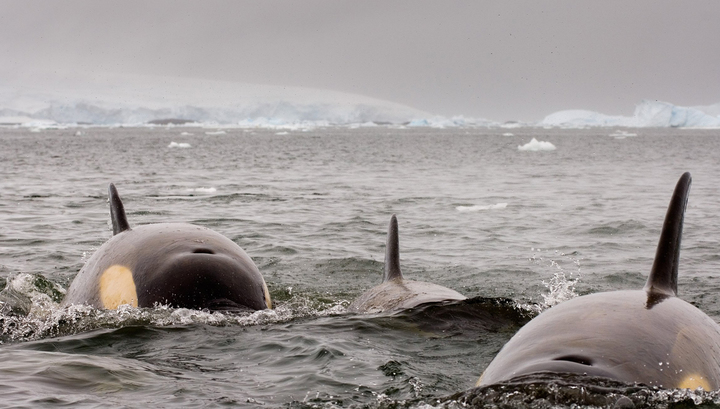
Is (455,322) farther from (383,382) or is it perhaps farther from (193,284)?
(193,284)

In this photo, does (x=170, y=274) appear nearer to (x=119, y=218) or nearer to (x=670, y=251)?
(x=119, y=218)

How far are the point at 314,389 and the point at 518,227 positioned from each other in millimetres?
13088

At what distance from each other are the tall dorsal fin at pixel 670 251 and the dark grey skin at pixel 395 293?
8.13 feet

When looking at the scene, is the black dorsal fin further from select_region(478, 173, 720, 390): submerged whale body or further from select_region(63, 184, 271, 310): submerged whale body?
select_region(478, 173, 720, 390): submerged whale body

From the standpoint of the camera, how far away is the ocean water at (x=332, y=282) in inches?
212

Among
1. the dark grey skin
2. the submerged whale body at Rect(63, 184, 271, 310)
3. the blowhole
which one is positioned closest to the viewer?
the blowhole

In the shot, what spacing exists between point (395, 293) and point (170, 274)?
237 cm

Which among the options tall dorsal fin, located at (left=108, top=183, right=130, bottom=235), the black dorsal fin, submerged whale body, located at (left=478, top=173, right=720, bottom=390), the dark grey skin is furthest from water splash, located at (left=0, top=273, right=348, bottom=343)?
submerged whale body, located at (left=478, top=173, right=720, bottom=390)

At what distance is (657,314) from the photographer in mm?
4805

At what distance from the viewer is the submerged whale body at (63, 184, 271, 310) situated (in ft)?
22.0

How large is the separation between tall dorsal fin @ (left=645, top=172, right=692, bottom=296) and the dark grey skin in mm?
2479

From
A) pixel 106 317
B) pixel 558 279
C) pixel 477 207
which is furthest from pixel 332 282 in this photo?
pixel 477 207

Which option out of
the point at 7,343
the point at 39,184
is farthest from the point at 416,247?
the point at 39,184

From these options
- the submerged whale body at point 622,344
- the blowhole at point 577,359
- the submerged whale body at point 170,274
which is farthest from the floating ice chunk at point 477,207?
the blowhole at point 577,359
